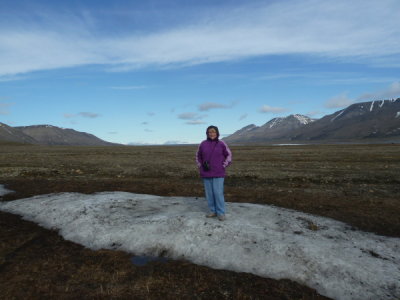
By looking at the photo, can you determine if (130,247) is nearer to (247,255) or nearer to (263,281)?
(247,255)

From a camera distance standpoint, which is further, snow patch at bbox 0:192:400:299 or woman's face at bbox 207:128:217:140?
woman's face at bbox 207:128:217:140

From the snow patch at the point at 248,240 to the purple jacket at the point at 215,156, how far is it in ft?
5.54

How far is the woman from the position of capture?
9.95m

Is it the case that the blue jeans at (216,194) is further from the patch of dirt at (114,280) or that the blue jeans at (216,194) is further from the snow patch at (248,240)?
the patch of dirt at (114,280)

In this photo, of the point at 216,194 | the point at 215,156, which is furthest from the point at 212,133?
the point at 216,194

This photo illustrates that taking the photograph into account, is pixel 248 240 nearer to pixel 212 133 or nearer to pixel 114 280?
pixel 212 133

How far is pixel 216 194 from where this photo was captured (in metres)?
10.1

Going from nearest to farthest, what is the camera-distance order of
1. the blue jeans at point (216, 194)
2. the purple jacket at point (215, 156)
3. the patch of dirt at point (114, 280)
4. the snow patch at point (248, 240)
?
1. the patch of dirt at point (114, 280)
2. the snow patch at point (248, 240)
3. the purple jacket at point (215, 156)
4. the blue jeans at point (216, 194)

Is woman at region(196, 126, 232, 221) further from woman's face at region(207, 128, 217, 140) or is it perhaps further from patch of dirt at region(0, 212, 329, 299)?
patch of dirt at region(0, 212, 329, 299)

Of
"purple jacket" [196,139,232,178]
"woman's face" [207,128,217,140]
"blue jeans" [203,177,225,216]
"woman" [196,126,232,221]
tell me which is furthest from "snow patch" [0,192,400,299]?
"woman's face" [207,128,217,140]

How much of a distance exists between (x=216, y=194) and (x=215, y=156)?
1354 mm

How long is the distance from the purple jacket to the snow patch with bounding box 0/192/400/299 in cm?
169

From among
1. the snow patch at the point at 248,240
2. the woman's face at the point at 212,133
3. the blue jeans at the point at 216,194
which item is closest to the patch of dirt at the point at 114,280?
the snow patch at the point at 248,240

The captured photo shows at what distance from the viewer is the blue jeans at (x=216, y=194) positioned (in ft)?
33.0
